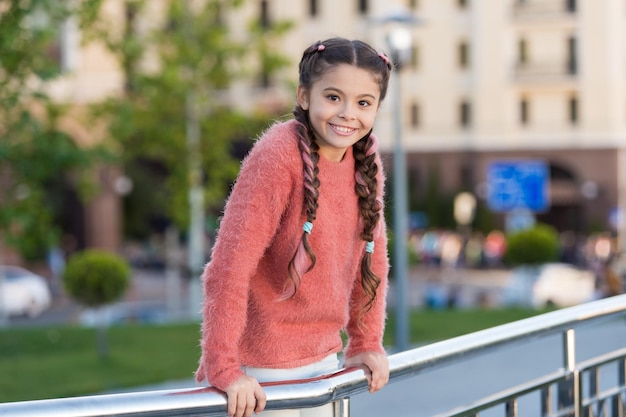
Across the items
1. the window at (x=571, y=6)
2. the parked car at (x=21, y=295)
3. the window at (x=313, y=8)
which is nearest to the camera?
the parked car at (x=21, y=295)

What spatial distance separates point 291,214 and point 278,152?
159 mm

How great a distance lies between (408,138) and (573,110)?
741 cm

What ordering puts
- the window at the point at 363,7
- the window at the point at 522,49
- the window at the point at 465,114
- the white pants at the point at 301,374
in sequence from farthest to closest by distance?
the window at the point at 363,7, the window at the point at 465,114, the window at the point at 522,49, the white pants at the point at 301,374

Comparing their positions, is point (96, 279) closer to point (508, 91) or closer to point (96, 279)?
point (96, 279)

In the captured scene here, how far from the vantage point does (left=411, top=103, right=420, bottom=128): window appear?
50.4 metres

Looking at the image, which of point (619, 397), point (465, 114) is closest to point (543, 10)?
point (465, 114)

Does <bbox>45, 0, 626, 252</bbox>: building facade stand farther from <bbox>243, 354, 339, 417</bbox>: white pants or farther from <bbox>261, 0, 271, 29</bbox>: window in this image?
<bbox>243, 354, 339, 417</bbox>: white pants

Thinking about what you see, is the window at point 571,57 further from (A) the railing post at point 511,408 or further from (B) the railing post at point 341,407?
(B) the railing post at point 341,407

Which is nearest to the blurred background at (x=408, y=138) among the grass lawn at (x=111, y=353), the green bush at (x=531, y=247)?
the green bush at (x=531, y=247)

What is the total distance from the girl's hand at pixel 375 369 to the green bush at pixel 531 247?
59.5 ft

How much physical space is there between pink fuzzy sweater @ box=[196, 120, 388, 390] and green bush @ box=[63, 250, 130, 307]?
38.1 ft

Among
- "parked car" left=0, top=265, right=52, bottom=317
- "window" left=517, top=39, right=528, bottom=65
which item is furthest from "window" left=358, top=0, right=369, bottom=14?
"parked car" left=0, top=265, right=52, bottom=317

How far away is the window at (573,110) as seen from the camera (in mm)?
48312

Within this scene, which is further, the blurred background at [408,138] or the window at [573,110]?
the window at [573,110]
